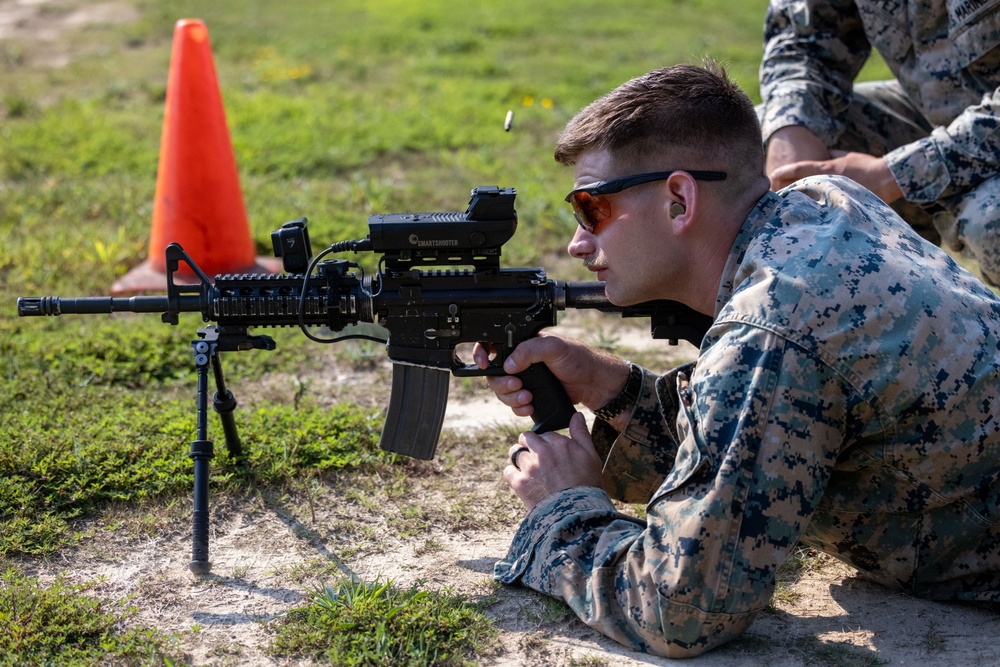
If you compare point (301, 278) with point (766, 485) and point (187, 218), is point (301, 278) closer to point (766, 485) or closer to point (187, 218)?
point (766, 485)

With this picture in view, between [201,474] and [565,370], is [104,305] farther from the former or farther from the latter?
[565,370]

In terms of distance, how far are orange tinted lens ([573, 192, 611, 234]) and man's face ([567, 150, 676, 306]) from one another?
0.01 m

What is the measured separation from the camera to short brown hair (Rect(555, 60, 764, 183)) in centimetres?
317

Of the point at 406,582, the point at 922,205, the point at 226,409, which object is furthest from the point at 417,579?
the point at 922,205

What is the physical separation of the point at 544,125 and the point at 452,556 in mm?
5701

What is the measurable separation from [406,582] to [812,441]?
1.58 meters

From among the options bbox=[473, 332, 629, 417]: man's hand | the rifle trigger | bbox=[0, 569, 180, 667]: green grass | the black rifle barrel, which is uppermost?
the black rifle barrel

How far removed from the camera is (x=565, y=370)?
3865 mm

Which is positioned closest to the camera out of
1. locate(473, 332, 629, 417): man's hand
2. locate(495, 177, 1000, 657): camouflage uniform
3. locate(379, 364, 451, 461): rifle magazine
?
locate(495, 177, 1000, 657): camouflage uniform

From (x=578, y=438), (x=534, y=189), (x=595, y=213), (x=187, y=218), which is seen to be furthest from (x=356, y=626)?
(x=534, y=189)

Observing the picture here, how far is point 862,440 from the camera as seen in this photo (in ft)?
10.0

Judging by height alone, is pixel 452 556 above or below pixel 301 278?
below

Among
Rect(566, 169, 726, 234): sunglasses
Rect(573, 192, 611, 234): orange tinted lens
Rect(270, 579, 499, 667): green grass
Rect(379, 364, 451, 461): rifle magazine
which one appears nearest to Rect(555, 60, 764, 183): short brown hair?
Rect(566, 169, 726, 234): sunglasses

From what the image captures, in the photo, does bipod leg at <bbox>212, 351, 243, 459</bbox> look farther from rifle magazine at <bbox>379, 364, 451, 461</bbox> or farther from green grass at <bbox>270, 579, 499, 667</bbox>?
green grass at <bbox>270, 579, 499, 667</bbox>
